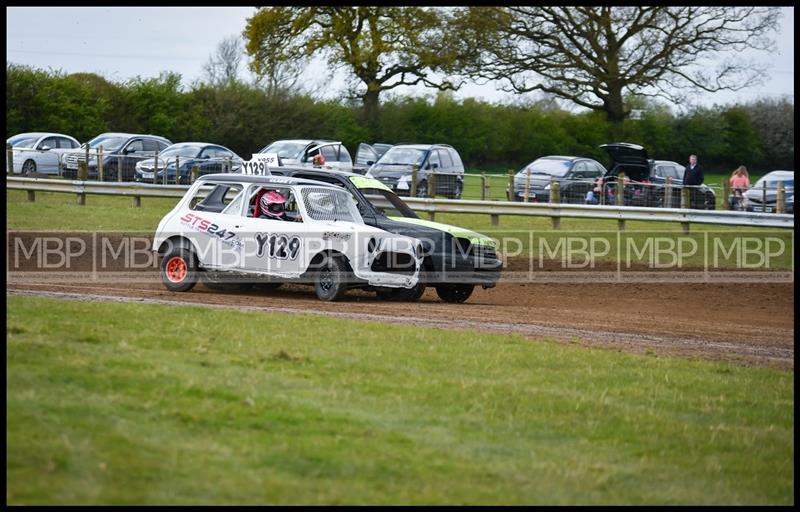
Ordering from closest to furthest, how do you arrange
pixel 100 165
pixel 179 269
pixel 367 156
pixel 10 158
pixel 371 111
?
pixel 179 269 < pixel 100 165 < pixel 10 158 < pixel 367 156 < pixel 371 111

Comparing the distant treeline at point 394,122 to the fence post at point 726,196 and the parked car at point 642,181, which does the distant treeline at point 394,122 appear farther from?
the fence post at point 726,196

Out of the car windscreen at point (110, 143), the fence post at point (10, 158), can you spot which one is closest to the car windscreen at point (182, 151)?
the car windscreen at point (110, 143)

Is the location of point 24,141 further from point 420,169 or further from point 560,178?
point 560,178

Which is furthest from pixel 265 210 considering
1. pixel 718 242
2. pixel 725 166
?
pixel 725 166

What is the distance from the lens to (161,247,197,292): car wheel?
51.6 feet

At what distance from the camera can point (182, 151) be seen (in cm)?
3397

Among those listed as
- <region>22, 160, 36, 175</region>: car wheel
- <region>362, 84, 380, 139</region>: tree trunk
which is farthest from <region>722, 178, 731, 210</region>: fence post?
<region>362, 84, 380, 139</region>: tree trunk

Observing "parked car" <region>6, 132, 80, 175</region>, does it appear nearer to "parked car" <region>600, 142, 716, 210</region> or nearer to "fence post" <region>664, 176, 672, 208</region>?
"parked car" <region>600, 142, 716, 210</region>

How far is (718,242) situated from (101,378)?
1756cm

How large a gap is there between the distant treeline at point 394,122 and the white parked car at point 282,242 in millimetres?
27368

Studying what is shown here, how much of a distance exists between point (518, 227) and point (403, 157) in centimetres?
817

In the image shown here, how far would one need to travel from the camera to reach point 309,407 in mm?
7680

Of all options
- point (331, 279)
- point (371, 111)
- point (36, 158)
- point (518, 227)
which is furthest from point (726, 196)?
point (371, 111)

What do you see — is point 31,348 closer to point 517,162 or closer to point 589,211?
point 589,211
